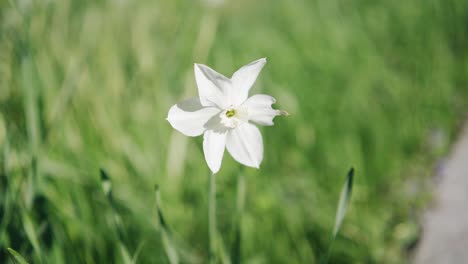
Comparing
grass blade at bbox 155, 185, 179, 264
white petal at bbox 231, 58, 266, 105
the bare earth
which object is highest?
white petal at bbox 231, 58, 266, 105

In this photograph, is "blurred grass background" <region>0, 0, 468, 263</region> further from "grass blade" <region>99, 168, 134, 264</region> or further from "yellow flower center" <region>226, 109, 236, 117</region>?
"yellow flower center" <region>226, 109, 236, 117</region>

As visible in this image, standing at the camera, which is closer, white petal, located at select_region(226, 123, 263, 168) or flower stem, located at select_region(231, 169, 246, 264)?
white petal, located at select_region(226, 123, 263, 168)

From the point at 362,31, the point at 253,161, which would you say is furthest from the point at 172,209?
the point at 362,31

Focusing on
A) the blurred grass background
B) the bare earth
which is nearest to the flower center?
the blurred grass background

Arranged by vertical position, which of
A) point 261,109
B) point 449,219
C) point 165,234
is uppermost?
point 261,109

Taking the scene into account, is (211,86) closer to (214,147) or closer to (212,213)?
(214,147)

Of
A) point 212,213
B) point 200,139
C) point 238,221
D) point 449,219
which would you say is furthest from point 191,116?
point 449,219

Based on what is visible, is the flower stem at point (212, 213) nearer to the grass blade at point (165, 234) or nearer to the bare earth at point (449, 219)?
the grass blade at point (165, 234)
